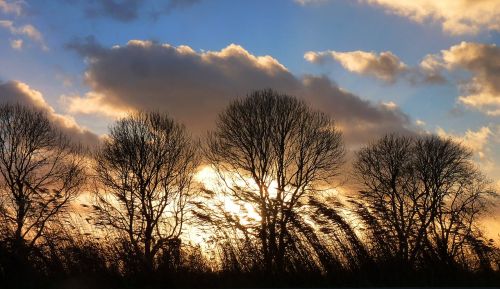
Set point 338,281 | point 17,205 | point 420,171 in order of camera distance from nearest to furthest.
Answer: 1. point 338,281
2. point 17,205
3. point 420,171

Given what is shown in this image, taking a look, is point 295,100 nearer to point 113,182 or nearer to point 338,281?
point 113,182

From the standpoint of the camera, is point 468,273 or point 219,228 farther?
point 219,228

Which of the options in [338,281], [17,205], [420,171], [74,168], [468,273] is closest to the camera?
[338,281]

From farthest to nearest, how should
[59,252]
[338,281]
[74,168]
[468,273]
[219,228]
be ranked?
1. [74,168]
2. [219,228]
3. [59,252]
4. [468,273]
5. [338,281]

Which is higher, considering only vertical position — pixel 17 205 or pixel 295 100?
pixel 295 100

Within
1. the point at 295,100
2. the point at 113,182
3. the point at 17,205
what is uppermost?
the point at 295,100

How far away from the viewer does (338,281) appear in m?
10.4

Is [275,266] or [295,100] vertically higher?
[295,100]

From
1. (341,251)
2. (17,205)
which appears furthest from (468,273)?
(17,205)

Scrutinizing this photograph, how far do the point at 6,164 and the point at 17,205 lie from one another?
12337mm

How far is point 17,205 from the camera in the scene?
87.8 ft

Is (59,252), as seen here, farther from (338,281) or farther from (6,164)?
(6,164)

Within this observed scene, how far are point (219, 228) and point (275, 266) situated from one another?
8.80 feet

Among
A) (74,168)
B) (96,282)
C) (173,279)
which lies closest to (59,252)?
(96,282)
